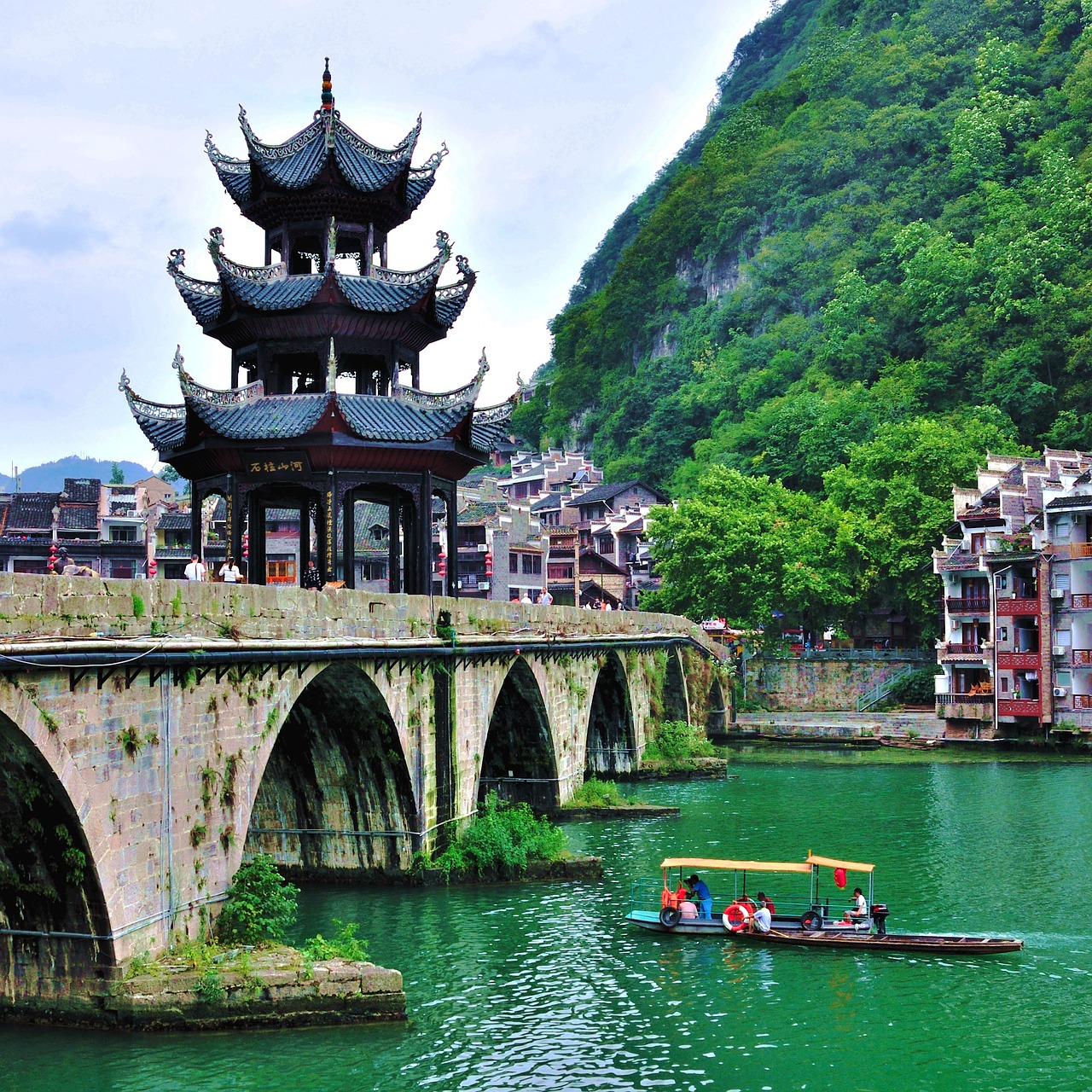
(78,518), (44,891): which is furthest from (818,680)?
(44,891)

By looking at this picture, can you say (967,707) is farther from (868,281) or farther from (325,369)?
(868,281)

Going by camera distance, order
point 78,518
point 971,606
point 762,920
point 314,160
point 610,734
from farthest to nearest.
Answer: point 78,518 → point 971,606 → point 610,734 → point 314,160 → point 762,920

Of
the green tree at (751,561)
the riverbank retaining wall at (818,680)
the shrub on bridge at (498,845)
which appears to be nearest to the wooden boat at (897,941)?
the shrub on bridge at (498,845)

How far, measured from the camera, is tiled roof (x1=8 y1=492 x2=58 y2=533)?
96.9m

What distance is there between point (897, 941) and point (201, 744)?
16583 millimetres

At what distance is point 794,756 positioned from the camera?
72000 millimetres

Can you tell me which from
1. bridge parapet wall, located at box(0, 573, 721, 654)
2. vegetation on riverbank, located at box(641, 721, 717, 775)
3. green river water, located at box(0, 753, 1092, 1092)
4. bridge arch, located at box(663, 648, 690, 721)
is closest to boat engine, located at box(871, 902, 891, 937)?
green river water, located at box(0, 753, 1092, 1092)

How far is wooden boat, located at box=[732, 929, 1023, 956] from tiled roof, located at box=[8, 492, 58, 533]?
78.7 metres

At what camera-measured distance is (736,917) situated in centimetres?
3186

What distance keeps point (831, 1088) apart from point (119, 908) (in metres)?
11.9

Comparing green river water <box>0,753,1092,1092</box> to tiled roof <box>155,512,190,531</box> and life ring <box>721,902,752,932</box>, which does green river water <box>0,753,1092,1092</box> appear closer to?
life ring <box>721,902,752,932</box>

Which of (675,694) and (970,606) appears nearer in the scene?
(675,694)

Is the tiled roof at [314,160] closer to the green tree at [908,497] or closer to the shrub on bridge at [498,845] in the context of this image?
the shrub on bridge at [498,845]

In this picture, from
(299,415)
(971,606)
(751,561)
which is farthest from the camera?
(751,561)
